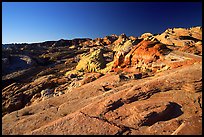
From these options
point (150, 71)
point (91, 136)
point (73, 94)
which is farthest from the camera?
point (150, 71)

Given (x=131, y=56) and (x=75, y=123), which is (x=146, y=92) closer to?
(x=75, y=123)

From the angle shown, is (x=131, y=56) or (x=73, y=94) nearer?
(x=73, y=94)

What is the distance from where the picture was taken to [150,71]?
21531mm

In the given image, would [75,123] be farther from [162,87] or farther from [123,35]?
[123,35]

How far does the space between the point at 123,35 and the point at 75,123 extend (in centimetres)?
11042

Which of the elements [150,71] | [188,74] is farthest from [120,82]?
[188,74]

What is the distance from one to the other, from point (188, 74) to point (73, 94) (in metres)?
9.05

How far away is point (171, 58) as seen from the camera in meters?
21.6

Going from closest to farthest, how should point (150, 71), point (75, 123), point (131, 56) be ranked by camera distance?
point (75, 123), point (150, 71), point (131, 56)

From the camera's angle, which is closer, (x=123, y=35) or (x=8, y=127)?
(x=8, y=127)

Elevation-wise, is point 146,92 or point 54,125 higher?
point 146,92

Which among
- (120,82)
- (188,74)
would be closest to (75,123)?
(120,82)

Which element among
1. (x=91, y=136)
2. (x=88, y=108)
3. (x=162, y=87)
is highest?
(x=162, y=87)

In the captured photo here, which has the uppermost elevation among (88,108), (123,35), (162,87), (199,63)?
(123,35)
